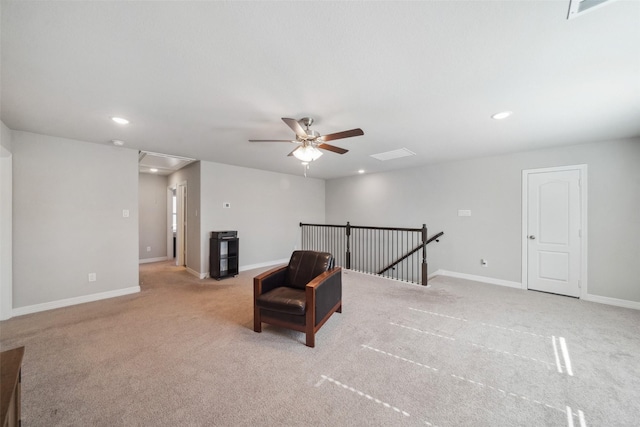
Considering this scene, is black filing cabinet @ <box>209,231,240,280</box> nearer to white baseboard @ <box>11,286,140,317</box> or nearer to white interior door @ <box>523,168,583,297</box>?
white baseboard @ <box>11,286,140,317</box>

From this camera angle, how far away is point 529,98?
7.34 ft

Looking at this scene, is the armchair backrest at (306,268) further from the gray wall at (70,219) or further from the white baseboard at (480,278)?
the white baseboard at (480,278)

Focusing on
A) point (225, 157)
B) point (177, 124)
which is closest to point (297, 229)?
point (225, 157)

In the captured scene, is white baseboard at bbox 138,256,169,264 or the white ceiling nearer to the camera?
the white ceiling

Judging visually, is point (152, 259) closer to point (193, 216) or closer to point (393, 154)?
point (193, 216)

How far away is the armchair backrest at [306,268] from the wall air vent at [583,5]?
108 inches

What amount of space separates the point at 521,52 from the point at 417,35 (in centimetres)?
79

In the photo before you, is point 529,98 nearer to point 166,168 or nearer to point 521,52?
point 521,52

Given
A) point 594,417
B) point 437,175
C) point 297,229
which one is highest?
point 437,175

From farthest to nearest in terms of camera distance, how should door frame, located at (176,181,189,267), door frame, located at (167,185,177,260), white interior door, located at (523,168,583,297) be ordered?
1. door frame, located at (167,185,177,260)
2. door frame, located at (176,181,189,267)
3. white interior door, located at (523,168,583,297)

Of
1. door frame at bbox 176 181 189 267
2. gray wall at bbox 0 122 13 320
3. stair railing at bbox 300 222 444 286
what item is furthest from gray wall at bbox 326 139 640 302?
gray wall at bbox 0 122 13 320

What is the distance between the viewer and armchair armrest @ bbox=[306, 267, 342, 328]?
2.36 meters

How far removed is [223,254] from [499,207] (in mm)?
5467

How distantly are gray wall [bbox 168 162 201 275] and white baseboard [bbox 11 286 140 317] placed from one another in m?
1.20
